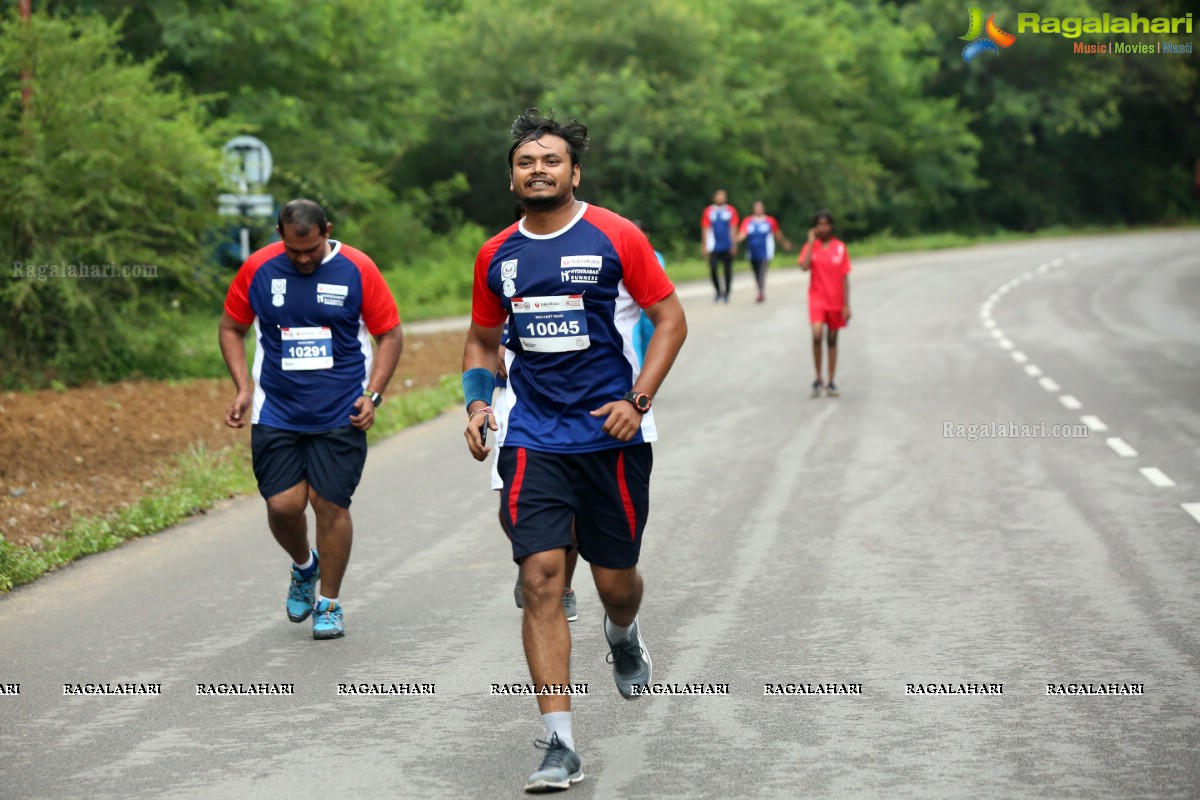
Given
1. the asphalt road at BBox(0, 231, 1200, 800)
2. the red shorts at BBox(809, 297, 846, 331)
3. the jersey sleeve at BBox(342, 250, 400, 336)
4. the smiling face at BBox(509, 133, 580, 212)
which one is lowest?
the asphalt road at BBox(0, 231, 1200, 800)

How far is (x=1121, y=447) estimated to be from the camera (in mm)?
13094

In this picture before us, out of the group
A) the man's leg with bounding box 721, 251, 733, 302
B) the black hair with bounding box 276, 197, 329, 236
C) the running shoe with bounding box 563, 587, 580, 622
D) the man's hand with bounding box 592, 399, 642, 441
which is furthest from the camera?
the man's leg with bounding box 721, 251, 733, 302

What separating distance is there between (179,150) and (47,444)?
5.80 m

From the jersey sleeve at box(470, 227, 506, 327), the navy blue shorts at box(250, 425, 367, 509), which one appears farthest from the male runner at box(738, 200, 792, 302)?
the jersey sleeve at box(470, 227, 506, 327)

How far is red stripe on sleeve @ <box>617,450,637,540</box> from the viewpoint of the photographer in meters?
5.50

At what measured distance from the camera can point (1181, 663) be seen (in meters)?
6.51

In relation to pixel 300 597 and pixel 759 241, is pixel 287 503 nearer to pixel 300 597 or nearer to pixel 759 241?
pixel 300 597

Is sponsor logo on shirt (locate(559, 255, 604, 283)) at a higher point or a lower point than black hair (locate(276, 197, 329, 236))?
lower

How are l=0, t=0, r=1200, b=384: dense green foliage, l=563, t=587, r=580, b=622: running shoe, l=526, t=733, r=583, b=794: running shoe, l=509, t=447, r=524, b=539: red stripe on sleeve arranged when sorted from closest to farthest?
l=526, t=733, r=583, b=794: running shoe → l=509, t=447, r=524, b=539: red stripe on sleeve → l=563, t=587, r=580, b=622: running shoe → l=0, t=0, r=1200, b=384: dense green foliage

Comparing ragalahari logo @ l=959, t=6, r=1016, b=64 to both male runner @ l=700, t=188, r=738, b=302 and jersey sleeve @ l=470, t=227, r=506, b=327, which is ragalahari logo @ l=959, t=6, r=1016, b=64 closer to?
male runner @ l=700, t=188, r=738, b=302

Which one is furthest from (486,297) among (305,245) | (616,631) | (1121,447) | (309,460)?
(1121,447)

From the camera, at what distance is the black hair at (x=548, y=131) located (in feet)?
17.9

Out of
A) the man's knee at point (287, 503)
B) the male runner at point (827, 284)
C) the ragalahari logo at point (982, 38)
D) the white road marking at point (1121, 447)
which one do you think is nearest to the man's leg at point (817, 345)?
the male runner at point (827, 284)

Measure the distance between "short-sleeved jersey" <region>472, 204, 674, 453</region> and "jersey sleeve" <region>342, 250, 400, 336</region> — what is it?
2.11 metres
